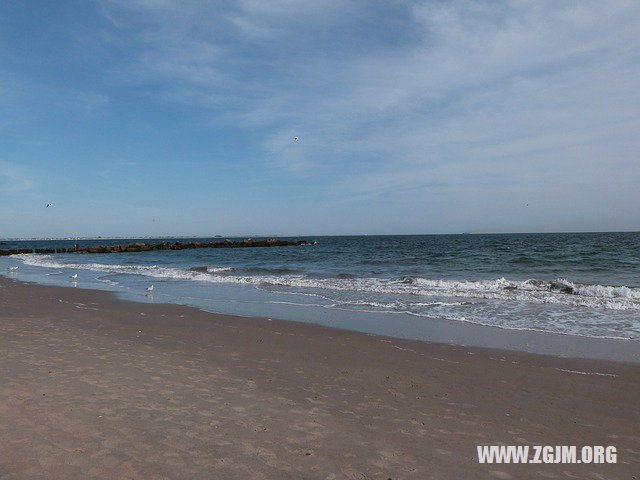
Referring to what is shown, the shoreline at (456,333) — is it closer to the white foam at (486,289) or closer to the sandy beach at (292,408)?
the sandy beach at (292,408)

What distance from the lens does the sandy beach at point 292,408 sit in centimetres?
378

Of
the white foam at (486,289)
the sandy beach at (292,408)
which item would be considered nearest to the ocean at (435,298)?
the white foam at (486,289)

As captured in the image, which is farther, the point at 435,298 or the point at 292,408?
the point at 435,298

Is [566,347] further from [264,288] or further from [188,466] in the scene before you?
[264,288]

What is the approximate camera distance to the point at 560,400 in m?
5.62

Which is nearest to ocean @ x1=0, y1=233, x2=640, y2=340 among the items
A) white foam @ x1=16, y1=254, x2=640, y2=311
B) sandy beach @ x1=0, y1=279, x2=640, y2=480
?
white foam @ x1=16, y1=254, x2=640, y2=311

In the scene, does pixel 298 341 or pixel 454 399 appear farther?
pixel 298 341

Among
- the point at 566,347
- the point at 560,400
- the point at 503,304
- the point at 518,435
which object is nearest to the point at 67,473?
the point at 518,435

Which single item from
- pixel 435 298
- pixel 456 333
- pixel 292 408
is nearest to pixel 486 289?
pixel 435 298

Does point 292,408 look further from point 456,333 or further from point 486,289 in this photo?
point 486,289

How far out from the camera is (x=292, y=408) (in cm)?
508

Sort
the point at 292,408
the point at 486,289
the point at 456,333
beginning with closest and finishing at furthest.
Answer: the point at 292,408, the point at 456,333, the point at 486,289

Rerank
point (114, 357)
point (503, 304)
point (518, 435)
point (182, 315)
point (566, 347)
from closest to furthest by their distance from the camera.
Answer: point (518, 435)
point (114, 357)
point (566, 347)
point (182, 315)
point (503, 304)

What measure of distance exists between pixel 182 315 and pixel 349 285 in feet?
30.6
